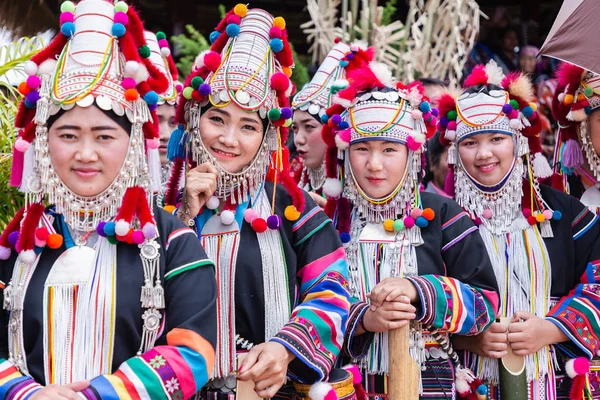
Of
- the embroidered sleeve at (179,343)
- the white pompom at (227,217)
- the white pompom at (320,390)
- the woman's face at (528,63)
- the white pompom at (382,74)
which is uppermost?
the woman's face at (528,63)

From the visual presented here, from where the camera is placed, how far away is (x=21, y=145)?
2424 mm

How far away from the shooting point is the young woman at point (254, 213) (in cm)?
281

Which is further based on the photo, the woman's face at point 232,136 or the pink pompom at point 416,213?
the pink pompom at point 416,213

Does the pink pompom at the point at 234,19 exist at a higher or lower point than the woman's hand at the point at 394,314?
higher

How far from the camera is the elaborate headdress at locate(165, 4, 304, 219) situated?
3.00m

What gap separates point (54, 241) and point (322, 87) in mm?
2530

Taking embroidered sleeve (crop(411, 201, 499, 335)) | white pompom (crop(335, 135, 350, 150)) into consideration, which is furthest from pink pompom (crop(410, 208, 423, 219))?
white pompom (crop(335, 135, 350, 150))

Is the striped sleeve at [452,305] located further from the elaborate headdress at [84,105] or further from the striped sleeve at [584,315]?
the elaborate headdress at [84,105]

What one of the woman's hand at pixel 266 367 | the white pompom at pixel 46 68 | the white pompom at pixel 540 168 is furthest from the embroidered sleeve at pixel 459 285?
the white pompom at pixel 46 68

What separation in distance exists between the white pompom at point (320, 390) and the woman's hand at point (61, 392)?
0.86 meters

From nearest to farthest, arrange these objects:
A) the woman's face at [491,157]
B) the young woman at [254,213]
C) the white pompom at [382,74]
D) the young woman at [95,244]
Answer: the young woman at [95,244] < the young woman at [254,213] < the white pompom at [382,74] < the woman's face at [491,157]

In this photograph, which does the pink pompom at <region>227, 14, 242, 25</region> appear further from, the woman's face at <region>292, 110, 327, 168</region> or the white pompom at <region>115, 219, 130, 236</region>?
the woman's face at <region>292, 110, 327, 168</region>

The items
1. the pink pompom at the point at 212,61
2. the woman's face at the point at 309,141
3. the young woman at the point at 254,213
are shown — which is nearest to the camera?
the young woman at the point at 254,213

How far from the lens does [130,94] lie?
7.96 feet
